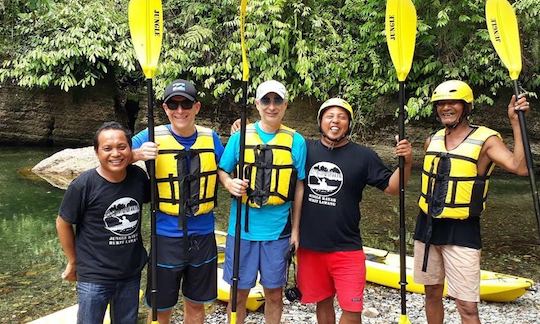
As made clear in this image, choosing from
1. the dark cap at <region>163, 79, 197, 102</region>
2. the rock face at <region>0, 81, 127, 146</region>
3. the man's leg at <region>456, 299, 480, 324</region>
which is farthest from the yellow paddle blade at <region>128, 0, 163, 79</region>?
the rock face at <region>0, 81, 127, 146</region>

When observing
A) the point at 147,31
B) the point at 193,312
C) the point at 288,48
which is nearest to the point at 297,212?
the point at 193,312

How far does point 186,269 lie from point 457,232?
1518 millimetres

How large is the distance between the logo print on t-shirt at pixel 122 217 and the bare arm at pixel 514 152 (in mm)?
1887

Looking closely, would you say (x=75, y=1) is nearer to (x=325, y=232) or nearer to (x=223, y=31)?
(x=223, y=31)

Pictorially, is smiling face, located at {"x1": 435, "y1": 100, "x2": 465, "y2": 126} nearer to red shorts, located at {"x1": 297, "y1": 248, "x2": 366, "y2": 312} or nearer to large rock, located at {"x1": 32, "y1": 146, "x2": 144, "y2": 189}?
red shorts, located at {"x1": 297, "y1": 248, "x2": 366, "y2": 312}

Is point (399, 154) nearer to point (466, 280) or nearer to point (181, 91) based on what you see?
point (466, 280)

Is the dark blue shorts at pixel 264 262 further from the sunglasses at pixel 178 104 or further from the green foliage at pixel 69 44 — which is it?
the green foliage at pixel 69 44

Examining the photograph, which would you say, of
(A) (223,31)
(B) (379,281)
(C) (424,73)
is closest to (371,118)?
(C) (424,73)

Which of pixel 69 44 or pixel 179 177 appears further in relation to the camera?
pixel 69 44

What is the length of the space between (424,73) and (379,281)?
5.65 metres

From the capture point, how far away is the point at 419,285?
4148 mm

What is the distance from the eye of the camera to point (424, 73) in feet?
29.3

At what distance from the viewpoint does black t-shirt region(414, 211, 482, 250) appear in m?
2.66

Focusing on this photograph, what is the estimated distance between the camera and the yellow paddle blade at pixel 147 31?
282cm
